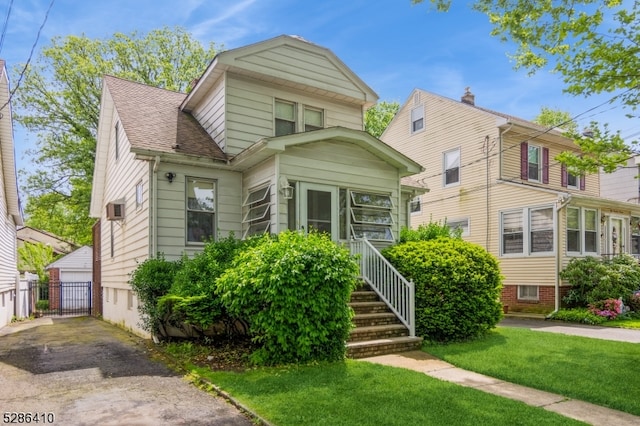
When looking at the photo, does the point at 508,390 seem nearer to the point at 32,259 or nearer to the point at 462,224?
the point at 462,224

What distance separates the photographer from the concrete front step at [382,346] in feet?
23.6

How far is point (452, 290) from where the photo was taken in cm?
838

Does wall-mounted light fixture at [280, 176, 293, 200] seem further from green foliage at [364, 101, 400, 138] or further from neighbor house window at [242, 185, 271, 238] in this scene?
green foliage at [364, 101, 400, 138]

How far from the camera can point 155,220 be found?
916 centimetres

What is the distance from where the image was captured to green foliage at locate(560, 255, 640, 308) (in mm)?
13453

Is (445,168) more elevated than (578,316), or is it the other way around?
(445,168)

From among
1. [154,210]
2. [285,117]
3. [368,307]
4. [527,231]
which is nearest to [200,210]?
[154,210]

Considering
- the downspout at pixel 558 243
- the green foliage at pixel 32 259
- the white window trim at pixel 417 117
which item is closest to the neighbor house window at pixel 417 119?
the white window trim at pixel 417 117

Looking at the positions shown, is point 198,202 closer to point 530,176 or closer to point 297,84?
point 297,84

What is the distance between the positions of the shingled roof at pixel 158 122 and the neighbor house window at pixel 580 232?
12067mm

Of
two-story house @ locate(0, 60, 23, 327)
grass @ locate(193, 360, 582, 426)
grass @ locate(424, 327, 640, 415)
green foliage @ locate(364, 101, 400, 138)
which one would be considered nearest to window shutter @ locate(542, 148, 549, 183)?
grass @ locate(424, 327, 640, 415)

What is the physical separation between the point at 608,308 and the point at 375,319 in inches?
349

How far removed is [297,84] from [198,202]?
397cm

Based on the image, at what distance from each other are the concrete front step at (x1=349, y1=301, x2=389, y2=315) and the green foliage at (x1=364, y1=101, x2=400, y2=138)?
23.0m
